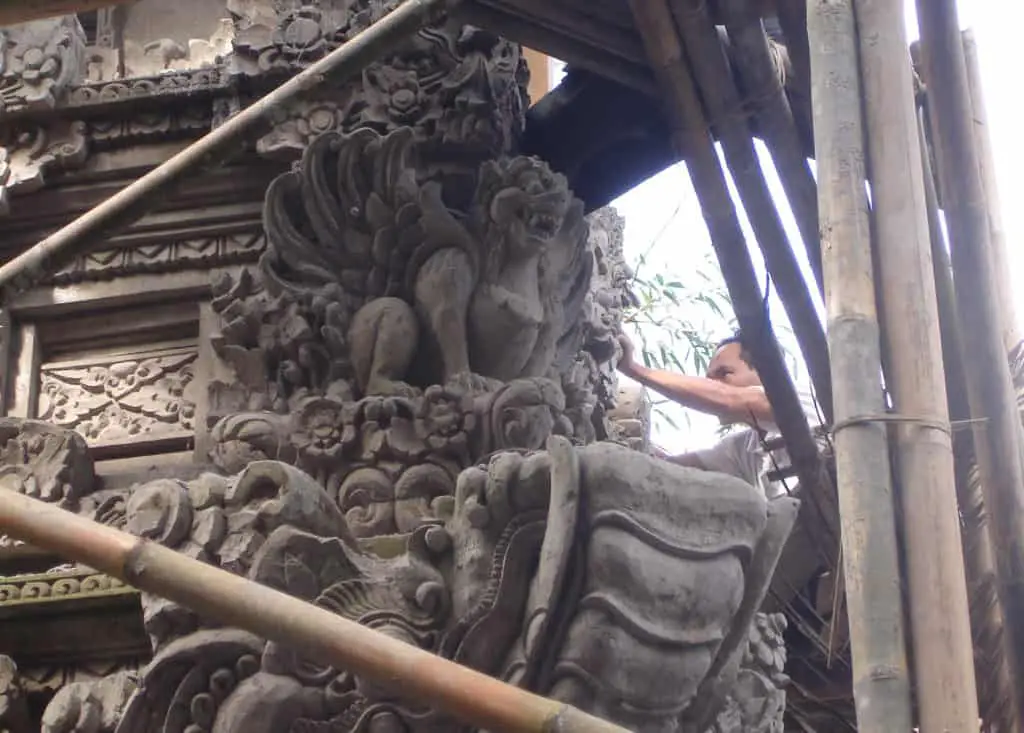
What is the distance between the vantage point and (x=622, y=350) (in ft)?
19.9

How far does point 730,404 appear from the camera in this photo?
7.00 meters

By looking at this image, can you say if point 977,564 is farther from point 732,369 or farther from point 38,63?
point 38,63

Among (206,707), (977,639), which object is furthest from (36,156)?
(977,639)

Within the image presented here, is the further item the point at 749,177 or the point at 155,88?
the point at 749,177

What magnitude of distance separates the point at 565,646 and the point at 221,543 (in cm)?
73

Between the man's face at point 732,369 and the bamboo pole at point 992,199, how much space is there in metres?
1.33

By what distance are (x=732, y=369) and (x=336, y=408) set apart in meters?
3.26

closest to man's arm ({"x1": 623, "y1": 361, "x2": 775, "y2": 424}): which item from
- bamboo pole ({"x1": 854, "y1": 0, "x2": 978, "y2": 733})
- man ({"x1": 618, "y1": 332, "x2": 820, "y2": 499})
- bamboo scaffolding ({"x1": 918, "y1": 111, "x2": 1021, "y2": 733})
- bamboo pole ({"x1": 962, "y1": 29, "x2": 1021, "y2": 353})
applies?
man ({"x1": 618, "y1": 332, "x2": 820, "y2": 499})

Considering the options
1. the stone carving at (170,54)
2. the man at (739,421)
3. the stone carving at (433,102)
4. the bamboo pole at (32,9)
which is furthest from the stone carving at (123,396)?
the man at (739,421)

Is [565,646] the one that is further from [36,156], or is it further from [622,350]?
[622,350]

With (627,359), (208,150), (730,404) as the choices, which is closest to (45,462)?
(208,150)

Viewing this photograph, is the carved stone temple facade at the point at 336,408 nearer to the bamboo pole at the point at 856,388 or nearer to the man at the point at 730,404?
the bamboo pole at the point at 856,388

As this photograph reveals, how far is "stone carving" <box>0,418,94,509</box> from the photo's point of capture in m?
4.32

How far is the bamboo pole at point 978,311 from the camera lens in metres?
4.64
